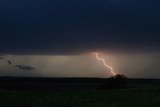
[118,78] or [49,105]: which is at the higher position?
[118,78]

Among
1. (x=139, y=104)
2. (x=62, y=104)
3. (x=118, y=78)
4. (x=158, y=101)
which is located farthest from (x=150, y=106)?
(x=118, y=78)

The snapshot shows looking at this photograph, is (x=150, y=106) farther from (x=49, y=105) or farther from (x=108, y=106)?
(x=49, y=105)

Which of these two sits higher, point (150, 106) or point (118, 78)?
point (118, 78)

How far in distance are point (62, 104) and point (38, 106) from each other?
2957 millimetres

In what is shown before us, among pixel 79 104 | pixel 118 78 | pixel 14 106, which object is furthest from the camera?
pixel 118 78

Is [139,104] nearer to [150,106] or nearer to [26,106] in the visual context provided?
[150,106]

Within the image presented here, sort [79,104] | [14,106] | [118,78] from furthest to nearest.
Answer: [118,78] → [79,104] → [14,106]

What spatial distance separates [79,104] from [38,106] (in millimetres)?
4564

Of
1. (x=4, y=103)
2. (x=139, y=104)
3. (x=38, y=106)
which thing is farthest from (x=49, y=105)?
(x=139, y=104)

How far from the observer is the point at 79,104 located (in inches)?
1913

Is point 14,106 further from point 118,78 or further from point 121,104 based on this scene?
point 118,78

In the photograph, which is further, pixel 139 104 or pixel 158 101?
pixel 158 101

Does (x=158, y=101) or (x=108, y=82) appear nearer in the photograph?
(x=158, y=101)

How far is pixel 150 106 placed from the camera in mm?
46500
